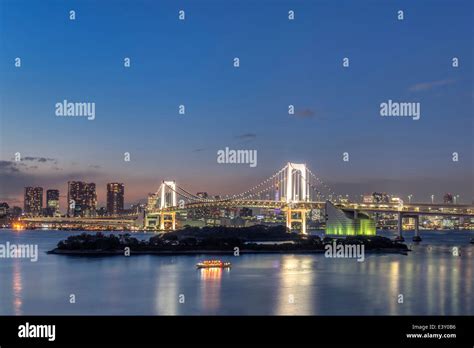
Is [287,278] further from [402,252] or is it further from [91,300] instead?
[402,252]

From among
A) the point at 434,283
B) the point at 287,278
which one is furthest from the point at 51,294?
the point at 434,283

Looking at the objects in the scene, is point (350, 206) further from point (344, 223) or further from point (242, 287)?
point (242, 287)

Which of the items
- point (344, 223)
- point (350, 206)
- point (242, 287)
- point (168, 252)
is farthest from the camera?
point (350, 206)

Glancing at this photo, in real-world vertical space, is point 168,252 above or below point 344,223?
below

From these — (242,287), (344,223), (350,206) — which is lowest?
(242,287)

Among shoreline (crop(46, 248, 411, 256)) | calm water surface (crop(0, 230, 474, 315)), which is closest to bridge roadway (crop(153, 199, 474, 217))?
shoreline (crop(46, 248, 411, 256))

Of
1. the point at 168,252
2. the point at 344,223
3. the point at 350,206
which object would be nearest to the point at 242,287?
the point at 168,252
